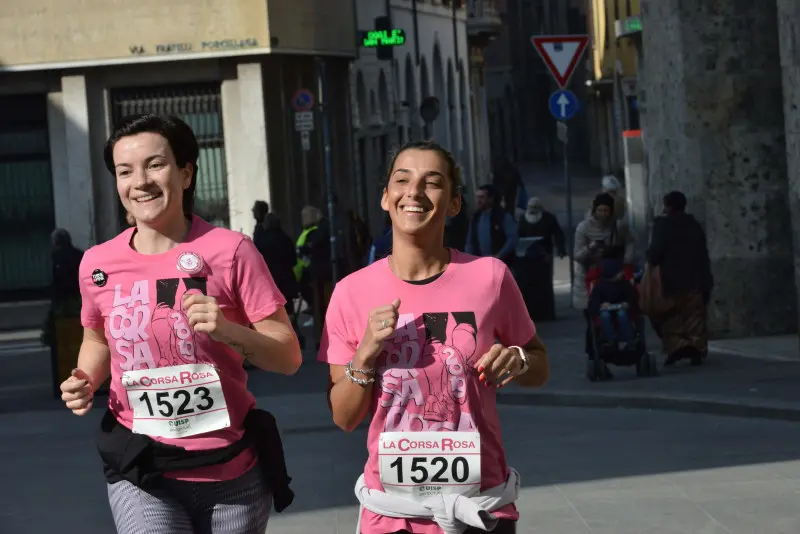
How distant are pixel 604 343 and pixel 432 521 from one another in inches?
440

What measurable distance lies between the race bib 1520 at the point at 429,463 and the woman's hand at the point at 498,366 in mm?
157

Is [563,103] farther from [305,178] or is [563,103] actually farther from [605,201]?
[605,201]

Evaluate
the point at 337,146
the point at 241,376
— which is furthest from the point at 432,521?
the point at 337,146

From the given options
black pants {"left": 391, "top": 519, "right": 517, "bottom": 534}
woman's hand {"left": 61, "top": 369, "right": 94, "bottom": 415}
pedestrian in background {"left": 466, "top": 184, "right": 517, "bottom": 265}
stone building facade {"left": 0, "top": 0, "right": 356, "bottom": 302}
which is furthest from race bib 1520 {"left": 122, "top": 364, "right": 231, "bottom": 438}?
stone building facade {"left": 0, "top": 0, "right": 356, "bottom": 302}

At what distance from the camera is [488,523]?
5.41 m

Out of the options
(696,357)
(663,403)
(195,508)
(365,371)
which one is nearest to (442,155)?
(365,371)

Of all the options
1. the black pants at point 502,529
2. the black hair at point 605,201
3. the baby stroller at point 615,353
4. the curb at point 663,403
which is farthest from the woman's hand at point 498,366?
the black hair at point 605,201

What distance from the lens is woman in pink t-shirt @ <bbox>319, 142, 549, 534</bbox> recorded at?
5.34 metres

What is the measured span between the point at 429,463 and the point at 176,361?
Answer: 77 cm

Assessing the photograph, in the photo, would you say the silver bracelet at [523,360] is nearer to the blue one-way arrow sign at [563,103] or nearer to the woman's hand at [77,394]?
the woman's hand at [77,394]

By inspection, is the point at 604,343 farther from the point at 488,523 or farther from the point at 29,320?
the point at 29,320

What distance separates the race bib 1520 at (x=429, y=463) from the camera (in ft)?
17.5

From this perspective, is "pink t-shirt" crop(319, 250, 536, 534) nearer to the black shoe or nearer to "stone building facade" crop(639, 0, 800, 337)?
the black shoe

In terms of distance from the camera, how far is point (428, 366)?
5.32 m
